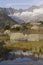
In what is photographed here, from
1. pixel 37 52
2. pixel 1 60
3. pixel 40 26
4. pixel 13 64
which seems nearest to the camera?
pixel 13 64

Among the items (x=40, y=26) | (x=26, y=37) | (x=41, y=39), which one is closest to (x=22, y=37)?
(x=26, y=37)

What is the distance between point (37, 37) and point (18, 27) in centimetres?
2252

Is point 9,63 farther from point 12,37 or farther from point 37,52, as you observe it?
point 12,37

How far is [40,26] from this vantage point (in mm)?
78625

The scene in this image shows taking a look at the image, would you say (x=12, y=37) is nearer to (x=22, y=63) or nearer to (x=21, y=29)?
(x=21, y=29)

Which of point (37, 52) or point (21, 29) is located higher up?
point (37, 52)

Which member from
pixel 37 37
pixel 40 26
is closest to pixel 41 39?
pixel 37 37

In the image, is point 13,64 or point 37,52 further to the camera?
point 37,52

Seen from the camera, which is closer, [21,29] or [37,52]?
[37,52]

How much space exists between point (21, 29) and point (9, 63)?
154 ft

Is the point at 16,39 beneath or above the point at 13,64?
beneath

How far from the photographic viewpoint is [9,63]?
25.9m

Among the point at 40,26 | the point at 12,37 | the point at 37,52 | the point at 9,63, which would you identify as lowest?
the point at 40,26

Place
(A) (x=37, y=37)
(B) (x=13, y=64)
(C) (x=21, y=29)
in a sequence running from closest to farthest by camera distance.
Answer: (B) (x=13, y=64), (A) (x=37, y=37), (C) (x=21, y=29)
